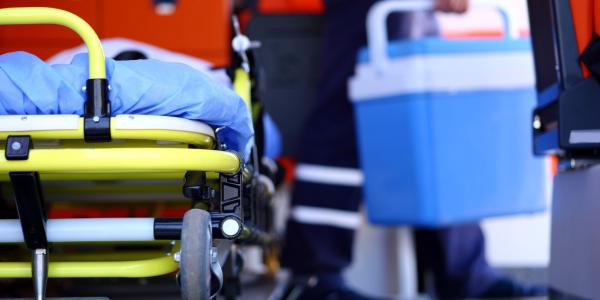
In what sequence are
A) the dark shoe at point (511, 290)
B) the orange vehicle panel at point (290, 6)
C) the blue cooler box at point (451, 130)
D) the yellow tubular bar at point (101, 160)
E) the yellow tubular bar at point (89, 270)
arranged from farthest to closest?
the orange vehicle panel at point (290, 6)
the dark shoe at point (511, 290)
the blue cooler box at point (451, 130)
the yellow tubular bar at point (89, 270)
the yellow tubular bar at point (101, 160)

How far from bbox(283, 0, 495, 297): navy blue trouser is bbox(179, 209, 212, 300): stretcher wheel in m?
1.60

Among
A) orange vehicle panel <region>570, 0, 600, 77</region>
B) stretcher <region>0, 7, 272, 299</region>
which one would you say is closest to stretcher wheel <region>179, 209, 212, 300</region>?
Answer: stretcher <region>0, 7, 272, 299</region>

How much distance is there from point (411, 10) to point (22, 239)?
68.1 inches

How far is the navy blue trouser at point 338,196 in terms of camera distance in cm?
270

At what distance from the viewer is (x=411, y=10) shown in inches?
104

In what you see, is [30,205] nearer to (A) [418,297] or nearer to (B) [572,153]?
(B) [572,153]

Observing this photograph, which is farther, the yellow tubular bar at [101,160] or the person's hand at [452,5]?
the person's hand at [452,5]

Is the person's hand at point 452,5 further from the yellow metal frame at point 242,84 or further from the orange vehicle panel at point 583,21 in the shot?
the yellow metal frame at point 242,84

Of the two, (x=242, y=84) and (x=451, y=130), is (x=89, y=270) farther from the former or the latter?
(x=451, y=130)

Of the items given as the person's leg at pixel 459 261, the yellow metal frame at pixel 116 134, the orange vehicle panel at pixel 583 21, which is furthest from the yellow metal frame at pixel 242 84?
the person's leg at pixel 459 261

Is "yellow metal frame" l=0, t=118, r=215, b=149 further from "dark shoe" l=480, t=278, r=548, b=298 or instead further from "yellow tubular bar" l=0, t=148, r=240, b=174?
"dark shoe" l=480, t=278, r=548, b=298

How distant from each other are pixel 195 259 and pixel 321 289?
4.89 ft

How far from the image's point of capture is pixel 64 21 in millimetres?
1109

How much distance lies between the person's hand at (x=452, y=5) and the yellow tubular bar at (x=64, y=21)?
63.2 inches
